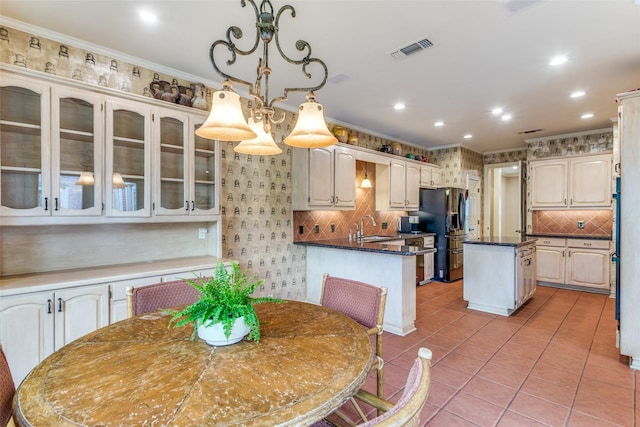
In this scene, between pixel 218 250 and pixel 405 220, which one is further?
pixel 405 220

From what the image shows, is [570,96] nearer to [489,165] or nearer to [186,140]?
[489,165]

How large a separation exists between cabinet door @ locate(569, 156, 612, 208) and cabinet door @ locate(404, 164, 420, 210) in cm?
255

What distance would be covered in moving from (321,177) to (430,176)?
3.00 m

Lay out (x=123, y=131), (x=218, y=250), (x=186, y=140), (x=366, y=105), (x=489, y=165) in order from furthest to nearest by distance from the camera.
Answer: (x=489, y=165) → (x=366, y=105) → (x=218, y=250) → (x=186, y=140) → (x=123, y=131)

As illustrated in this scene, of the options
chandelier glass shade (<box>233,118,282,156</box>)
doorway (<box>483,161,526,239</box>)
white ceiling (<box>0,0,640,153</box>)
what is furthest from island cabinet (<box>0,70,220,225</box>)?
doorway (<box>483,161,526,239</box>)

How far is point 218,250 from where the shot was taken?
10.5ft

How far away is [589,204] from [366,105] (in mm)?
4251

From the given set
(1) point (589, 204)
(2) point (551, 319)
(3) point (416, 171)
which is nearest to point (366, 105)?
(3) point (416, 171)


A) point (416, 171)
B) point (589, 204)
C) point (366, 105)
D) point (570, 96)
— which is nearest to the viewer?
point (570, 96)

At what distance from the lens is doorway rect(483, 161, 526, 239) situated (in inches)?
257

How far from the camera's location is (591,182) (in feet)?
17.1

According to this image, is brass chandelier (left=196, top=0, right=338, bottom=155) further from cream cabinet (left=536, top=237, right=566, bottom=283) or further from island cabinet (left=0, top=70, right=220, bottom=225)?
cream cabinet (left=536, top=237, right=566, bottom=283)

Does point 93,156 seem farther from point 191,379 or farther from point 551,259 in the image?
point 551,259

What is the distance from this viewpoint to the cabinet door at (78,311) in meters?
2.17
